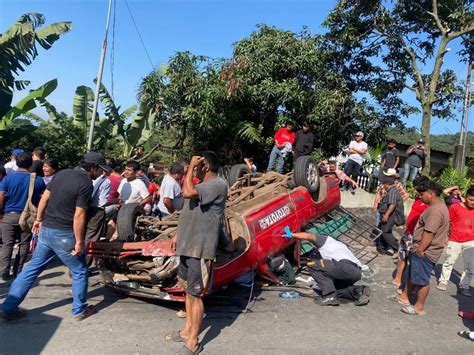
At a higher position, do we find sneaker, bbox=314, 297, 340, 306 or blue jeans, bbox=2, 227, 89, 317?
blue jeans, bbox=2, 227, 89, 317

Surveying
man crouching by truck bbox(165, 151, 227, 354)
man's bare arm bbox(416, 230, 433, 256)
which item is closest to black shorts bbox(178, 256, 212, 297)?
man crouching by truck bbox(165, 151, 227, 354)

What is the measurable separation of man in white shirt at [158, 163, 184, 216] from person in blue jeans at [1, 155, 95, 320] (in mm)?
1939

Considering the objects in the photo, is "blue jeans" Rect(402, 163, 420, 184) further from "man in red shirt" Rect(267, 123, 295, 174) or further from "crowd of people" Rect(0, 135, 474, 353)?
"man in red shirt" Rect(267, 123, 295, 174)

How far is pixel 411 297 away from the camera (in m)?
5.84

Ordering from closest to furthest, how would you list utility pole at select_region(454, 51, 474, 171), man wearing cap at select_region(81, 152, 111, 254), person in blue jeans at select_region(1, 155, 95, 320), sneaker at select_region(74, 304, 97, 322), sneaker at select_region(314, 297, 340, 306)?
person in blue jeans at select_region(1, 155, 95, 320) < sneaker at select_region(74, 304, 97, 322) < man wearing cap at select_region(81, 152, 111, 254) < sneaker at select_region(314, 297, 340, 306) < utility pole at select_region(454, 51, 474, 171)

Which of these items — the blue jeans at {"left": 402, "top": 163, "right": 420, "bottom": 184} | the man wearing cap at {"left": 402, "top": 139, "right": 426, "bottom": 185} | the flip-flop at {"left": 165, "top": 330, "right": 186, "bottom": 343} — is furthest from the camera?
the blue jeans at {"left": 402, "top": 163, "right": 420, "bottom": 184}

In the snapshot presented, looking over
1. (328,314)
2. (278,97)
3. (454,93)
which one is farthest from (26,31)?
(454,93)

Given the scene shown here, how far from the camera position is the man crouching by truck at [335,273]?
525 centimetres

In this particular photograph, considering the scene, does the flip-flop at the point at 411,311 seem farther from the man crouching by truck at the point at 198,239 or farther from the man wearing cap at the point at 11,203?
the man wearing cap at the point at 11,203

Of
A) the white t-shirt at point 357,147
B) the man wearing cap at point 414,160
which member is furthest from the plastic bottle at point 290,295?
the man wearing cap at point 414,160

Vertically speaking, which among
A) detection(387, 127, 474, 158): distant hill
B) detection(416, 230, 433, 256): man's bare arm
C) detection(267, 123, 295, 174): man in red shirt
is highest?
detection(387, 127, 474, 158): distant hill

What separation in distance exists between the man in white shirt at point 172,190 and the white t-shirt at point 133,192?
1.44 feet

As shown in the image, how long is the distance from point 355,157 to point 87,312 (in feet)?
26.6

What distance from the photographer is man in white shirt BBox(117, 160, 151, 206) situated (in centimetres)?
641
